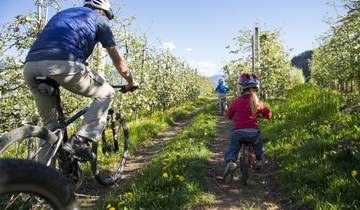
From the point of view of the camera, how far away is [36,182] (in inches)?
→ 88.3

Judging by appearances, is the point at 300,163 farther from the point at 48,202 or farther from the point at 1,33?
the point at 1,33

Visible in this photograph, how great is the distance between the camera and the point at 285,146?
7.00 m

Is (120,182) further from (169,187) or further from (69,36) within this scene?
(69,36)

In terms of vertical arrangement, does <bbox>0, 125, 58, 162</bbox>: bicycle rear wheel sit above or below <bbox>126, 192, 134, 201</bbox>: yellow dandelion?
above

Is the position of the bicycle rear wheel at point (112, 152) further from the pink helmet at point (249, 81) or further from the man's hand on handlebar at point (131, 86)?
the pink helmet at point (249, 81)

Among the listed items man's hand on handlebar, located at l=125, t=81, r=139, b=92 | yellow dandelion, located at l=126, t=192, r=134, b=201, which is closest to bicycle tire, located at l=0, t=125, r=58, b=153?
man's hand on handlebar, located at l=125, t=81, r=139, b=92

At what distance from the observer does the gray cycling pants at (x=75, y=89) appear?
3699 mm

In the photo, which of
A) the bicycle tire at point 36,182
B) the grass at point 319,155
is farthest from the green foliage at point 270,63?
the bicycle tire at point 36,182

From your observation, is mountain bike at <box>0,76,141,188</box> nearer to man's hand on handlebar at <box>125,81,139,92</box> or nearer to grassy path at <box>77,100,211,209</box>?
man's hand on handlebar at <box>125,81,139,92</box>

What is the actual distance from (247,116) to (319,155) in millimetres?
1260

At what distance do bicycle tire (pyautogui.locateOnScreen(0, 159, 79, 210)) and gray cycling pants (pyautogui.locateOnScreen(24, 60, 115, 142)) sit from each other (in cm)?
155

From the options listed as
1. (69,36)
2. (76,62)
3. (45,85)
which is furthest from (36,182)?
(69,36)

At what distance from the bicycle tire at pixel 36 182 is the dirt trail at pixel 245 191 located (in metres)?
2.58

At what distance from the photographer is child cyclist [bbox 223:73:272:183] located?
5.81 m
